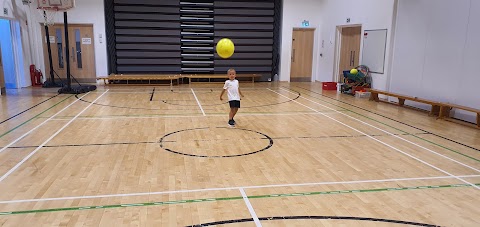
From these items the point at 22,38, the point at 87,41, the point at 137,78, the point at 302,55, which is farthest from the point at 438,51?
the point at 22,38

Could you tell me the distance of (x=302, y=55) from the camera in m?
16.8

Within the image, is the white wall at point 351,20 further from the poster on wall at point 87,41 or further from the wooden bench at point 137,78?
the poster on wall at point 87,41

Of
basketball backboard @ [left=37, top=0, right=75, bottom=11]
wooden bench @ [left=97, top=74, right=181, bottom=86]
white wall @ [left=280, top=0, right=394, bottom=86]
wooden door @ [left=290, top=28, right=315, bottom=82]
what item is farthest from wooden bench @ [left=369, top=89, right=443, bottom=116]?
basketball backboard @ [left=37, top=0, right=75, bottom=11]

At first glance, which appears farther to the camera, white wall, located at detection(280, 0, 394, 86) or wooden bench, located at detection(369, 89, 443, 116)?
white wall, located at detection(280, 0, 394, 86)

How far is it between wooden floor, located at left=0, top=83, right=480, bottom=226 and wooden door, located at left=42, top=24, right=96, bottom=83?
608 centimetres

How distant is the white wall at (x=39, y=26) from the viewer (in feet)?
44.6

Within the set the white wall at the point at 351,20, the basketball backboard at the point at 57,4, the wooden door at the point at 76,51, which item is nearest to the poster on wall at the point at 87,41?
the wooden door at the point at 76,51

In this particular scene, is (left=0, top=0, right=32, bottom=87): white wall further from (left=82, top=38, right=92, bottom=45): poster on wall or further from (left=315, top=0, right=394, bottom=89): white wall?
(left=315, top=0, right=394, bottom=89): white wall

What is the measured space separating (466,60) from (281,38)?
896 cm

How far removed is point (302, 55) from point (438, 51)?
7907mm

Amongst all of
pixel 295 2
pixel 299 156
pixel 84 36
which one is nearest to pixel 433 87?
pixel 299 156

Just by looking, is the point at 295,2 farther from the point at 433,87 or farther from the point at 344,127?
the point at 344,127

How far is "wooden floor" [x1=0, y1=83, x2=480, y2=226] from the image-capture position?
3.74 meters

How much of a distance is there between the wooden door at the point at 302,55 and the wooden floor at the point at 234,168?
25.6 feet
